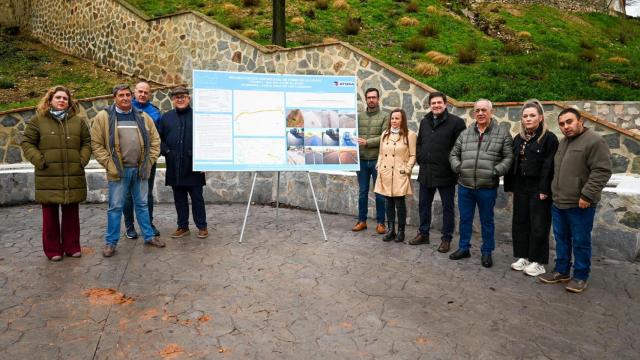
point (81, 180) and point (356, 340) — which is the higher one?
point (81, 180)

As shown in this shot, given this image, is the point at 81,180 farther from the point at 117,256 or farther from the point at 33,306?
the point at 33,306

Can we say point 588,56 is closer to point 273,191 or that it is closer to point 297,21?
point 297,21

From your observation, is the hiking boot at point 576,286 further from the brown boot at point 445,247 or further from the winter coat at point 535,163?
the brown boot at point 445,247

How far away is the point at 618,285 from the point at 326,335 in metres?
Answer: 3.35

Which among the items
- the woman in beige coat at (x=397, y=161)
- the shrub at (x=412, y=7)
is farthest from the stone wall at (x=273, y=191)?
the shrub at (x=412, y=7)

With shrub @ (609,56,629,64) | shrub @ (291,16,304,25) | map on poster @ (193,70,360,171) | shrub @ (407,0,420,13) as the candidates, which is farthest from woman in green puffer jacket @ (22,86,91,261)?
shrub @ (609,56,629,64)

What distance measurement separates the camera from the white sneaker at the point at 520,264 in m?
5.51

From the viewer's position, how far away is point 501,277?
5.29 m

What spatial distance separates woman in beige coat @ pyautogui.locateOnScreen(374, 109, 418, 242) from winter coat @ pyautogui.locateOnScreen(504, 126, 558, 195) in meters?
1.37

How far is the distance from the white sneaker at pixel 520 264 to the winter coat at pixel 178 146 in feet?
13.5

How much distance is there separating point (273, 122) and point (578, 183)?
3.80m

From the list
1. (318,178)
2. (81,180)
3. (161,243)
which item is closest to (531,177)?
(318,178)

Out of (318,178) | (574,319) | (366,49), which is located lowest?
(574,319)

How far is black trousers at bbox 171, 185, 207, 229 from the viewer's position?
651cm
